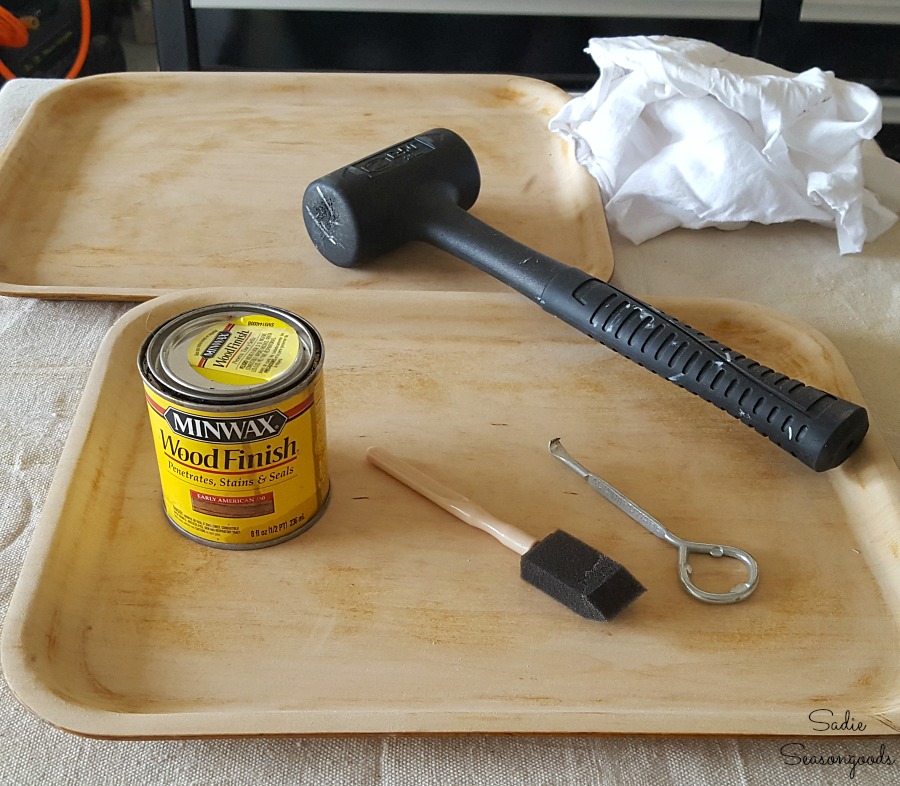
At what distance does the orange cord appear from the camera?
4.18 feet

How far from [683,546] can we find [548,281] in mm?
246

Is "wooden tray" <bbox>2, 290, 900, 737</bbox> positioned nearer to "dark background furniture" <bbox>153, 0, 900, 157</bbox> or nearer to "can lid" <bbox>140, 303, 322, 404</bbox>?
"can lid" <bbox>140, 303, 322, 404</bbox>

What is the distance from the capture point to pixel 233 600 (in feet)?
1.82

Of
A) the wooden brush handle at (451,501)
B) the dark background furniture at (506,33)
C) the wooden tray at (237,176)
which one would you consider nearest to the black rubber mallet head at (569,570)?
the wooden brush handle at (451,501)

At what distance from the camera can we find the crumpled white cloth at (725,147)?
90 cm

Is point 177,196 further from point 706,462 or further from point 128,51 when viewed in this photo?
point 128,51

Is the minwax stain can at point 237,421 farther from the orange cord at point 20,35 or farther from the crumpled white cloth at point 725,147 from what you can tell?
the orange cord at point 20,35

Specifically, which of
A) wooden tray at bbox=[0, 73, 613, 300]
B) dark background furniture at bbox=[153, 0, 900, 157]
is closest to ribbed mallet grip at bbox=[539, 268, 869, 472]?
wooden tray at bbox=[0, 73, 613, 300]

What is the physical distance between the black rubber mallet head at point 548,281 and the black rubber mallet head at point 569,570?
6.4 inches

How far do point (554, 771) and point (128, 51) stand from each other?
2071mm

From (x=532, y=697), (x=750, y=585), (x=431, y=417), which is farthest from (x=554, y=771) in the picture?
(x=431, y=417)

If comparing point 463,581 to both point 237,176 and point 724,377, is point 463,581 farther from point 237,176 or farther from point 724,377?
point 237,176

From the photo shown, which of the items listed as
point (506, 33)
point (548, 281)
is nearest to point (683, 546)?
point (548, 281)

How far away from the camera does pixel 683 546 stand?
23.2 inches
